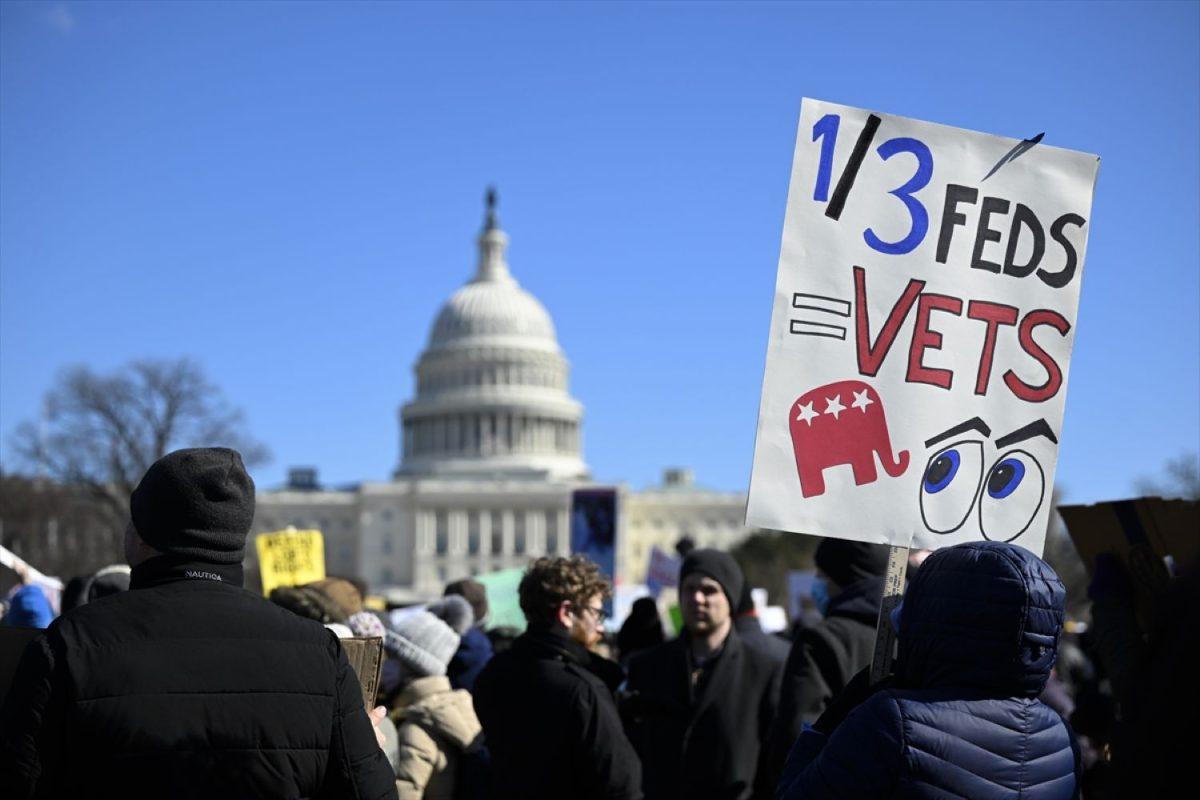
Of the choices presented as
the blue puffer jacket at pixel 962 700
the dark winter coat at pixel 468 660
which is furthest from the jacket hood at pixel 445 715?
the blue puffer jacket at pixel 962 700

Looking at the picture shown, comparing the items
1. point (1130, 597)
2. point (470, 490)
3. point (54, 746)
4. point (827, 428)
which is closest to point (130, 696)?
point (54, 746)

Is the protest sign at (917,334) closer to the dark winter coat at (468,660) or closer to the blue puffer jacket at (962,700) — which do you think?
the blue puffer jacket at (962,700)

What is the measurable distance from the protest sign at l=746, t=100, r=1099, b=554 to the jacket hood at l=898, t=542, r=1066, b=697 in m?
0.88

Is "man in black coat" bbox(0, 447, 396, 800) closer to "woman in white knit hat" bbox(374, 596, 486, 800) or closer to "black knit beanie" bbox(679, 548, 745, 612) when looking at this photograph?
"woman in white knit hat" bbox(374, 596, 486, 800)

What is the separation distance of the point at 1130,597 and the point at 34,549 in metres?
34.4

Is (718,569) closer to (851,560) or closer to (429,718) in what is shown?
(851,560)

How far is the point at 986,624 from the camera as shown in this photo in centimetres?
296

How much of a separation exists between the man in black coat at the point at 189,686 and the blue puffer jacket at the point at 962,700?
99 cm

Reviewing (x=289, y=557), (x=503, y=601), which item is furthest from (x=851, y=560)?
(x=503, y=601)

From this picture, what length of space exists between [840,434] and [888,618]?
55 centimetres

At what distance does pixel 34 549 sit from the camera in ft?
119

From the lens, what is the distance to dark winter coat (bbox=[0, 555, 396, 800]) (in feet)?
9.51

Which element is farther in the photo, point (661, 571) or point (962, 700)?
point (661, 571)

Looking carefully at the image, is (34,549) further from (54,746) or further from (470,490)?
(470,490)
